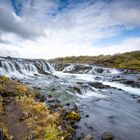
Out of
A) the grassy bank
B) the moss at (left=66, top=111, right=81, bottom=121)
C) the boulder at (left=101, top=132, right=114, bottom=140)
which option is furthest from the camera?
the moss at (left=66, top=111, right=81, bottom=121)

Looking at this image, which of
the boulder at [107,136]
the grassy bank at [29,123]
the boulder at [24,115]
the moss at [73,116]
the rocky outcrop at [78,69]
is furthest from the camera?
the rocky outcrop at [78,69]

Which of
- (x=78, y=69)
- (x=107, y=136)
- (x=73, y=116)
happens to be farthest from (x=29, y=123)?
(x=78, y=69)

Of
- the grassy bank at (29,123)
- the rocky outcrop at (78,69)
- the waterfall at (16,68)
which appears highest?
the waterfall at (16,68)

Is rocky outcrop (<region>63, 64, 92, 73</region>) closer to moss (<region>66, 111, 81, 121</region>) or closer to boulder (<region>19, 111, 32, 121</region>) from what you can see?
moss (<region>66, 111, 81, 121</region>)

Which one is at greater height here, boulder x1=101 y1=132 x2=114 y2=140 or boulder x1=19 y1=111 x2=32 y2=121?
boulder x1=19 y1=111 x2=32 y2=121

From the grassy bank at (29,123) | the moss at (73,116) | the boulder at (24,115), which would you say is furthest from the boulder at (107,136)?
the boulder at (24,115)

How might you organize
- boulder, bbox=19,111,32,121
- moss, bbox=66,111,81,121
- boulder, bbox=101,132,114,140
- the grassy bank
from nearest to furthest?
the grassy bank < boulder, bbox=101,132,114,140 < boulder, bbox=19,111,32,121 < moss, bbox=66,111,81,121

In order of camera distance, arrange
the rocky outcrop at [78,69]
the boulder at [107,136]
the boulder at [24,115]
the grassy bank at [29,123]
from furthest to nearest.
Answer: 1. the rocky outcrop at [78,69]
2. the boulder at [24,115]
3. the boulder at [107,136]
4. the grassy bank at [29,123]

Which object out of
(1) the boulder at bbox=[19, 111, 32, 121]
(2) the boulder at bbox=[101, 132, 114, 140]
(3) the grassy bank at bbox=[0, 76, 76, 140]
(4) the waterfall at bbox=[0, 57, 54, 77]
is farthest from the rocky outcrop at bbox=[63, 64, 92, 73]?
(2) the boulder at bbox=[101, 132, 114, 140]

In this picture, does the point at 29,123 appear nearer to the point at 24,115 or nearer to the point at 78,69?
the point at 24,115

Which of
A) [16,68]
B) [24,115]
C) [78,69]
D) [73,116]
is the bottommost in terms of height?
[78,69]

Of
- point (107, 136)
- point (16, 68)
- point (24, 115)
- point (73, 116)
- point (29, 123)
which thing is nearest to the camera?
point (29, 123)

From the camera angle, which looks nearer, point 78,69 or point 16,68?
point 16,68

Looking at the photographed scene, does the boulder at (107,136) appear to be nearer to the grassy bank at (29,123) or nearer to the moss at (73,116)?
the grassy bank at (29,123)
